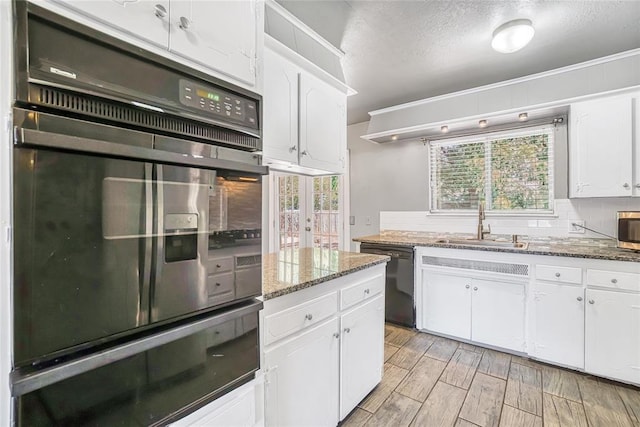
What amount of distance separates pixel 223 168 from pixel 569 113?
10.4ft

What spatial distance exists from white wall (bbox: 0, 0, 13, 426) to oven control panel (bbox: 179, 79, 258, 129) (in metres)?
0.35

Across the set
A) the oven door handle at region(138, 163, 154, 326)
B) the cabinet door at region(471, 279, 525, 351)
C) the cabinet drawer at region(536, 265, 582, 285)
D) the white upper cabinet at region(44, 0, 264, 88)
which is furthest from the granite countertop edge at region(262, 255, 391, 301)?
the cabinet drawer at region(536, 265, 582, 285)

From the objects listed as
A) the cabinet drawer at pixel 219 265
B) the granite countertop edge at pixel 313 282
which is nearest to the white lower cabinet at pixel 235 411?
the granite countertop edge at pixel 313 282

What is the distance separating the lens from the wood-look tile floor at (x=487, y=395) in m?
1.87

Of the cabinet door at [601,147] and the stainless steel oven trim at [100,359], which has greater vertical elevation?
the cabinet door at [601,147]

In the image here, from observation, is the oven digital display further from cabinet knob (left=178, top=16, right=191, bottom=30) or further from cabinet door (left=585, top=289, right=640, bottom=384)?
cabinet door (left=585, top=289, right=640, bottom=384)

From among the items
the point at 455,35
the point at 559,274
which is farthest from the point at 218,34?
the point at 559,274

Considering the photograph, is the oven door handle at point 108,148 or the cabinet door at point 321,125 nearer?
the oven door handle at point 108,148

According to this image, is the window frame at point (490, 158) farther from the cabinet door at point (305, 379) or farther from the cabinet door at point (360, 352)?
the cabinet door at point (305, 379)

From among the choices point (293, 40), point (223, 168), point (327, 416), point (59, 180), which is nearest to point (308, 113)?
point (293, 40)

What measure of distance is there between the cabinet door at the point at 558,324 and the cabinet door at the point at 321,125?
202 centimetres

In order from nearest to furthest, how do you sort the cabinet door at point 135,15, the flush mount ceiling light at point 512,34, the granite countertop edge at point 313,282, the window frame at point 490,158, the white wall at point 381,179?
the cabinet door at point 135,15 → the granite countertop edge at point 313,282 → the flush mount ceiling light at point 512,34 → the window frame at point 490,158 → the white wall at point 381,179

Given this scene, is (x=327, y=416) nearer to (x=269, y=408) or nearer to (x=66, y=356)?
(x=269, y=408)

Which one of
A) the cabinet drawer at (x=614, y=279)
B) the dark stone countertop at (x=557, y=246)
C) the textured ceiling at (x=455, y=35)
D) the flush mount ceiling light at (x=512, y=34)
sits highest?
the textured ceiling at (x=455, y=35)
